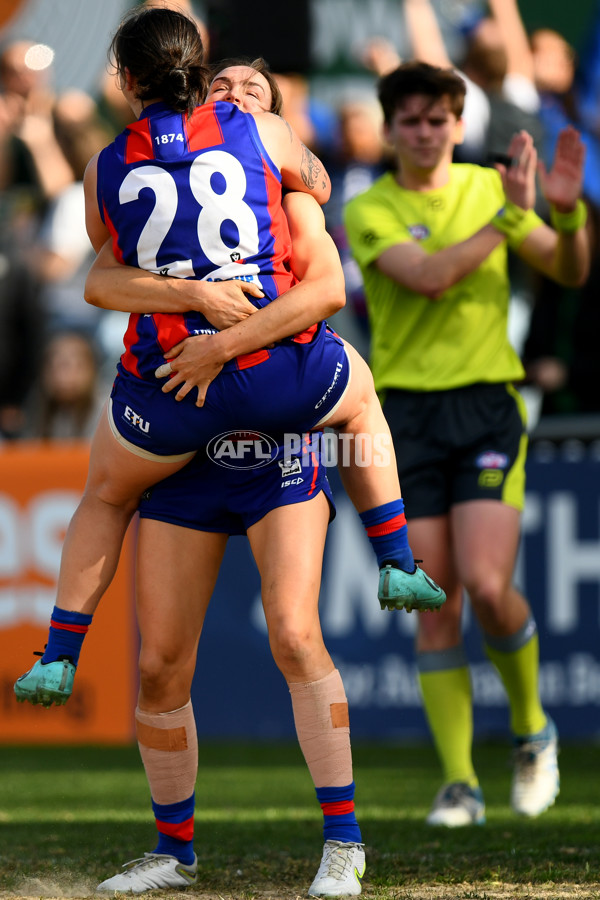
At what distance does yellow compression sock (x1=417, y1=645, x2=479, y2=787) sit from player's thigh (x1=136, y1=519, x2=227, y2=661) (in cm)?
170

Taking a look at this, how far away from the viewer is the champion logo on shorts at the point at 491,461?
5031 millimetres

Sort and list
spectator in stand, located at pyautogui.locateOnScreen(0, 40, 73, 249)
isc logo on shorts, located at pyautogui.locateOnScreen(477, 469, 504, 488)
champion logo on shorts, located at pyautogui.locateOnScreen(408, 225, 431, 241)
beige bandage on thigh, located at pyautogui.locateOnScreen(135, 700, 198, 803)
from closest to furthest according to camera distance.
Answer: beige bandage on thigh, located at pyautogui.locateOnScreen(135, 700, 198, 803), isc logo on shorts, located at pyautogui.locateOnScreen(477, 469, 504, 488), champion logo on shorts, located at pyautogui.locateOnScreen(408, 225, 431, 241), spectator in stand, located at pyautogui.locateOnScreen(0, 40, 73, 249)

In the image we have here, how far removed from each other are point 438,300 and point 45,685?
96.9 inches

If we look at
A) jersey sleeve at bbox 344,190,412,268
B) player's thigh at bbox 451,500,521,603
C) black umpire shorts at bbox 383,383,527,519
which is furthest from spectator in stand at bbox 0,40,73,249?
player's thigh at bbox 451,500,521,603

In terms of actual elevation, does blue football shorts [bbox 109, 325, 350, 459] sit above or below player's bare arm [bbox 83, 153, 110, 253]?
below

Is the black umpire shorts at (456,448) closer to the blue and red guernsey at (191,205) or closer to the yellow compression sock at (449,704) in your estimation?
the yellow compression sock at (449,704)

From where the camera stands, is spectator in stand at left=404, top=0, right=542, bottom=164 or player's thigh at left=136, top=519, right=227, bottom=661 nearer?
player's thigh at left=136, top=519, right=227, bottom=661

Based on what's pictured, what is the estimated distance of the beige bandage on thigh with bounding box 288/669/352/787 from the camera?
349 cm

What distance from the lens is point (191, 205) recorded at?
3.28m

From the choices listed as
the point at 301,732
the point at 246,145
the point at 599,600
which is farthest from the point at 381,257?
the point at 599,600

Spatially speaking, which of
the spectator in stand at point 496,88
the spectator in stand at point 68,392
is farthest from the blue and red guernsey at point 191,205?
the spectator in stand at point 68,392

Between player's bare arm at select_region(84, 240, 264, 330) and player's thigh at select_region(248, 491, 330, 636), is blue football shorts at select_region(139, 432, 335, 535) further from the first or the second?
player's bare arm at select_region(84, 240, 264, 330)

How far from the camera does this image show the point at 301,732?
3.52 m

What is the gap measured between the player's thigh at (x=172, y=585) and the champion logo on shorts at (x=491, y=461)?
167 centimetres
